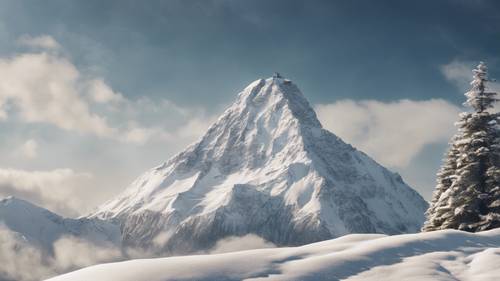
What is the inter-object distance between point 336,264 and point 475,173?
20020mm

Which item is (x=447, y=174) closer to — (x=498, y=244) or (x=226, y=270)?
(x=498, y=244)

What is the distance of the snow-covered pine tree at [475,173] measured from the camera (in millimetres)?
30812

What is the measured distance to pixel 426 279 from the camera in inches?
547

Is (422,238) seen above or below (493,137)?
below

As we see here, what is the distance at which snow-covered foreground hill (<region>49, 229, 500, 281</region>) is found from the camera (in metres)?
13.0

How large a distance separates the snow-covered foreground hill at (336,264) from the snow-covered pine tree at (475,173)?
1287 cm

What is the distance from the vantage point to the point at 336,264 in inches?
586

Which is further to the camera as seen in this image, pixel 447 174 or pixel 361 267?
pixel 447 174

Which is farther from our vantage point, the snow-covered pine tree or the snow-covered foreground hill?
the snow-covered pine tree

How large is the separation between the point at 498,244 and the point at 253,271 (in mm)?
10469

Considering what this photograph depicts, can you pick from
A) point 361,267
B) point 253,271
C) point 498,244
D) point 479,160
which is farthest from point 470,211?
point 253,271

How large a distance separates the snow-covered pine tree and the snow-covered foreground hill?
42.2ft

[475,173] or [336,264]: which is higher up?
[475,173]

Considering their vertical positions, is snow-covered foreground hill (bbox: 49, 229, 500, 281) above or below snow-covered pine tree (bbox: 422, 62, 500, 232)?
below
